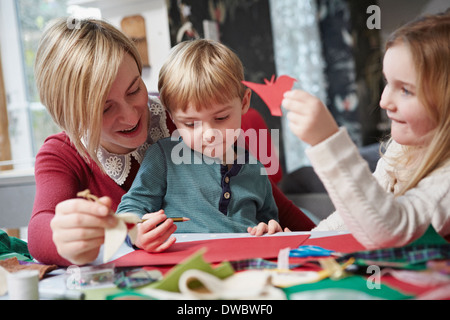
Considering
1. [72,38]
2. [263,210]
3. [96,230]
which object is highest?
[72,38]

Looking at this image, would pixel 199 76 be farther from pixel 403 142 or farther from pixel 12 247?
pixel 12 247

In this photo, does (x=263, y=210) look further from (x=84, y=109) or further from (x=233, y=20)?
(x=233, y=20)

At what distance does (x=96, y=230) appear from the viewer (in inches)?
26.4

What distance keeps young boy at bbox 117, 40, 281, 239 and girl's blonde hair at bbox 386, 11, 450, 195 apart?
353 millimetres

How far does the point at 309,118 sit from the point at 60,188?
0.63 meters

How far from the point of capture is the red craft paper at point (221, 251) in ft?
2.41

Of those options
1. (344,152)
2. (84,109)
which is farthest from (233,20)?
(344,152)

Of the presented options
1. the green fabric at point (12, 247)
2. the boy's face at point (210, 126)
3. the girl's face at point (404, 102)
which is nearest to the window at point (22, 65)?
the green fabric at point (12, 247)

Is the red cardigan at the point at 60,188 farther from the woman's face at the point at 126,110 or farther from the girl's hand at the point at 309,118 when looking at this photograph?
the girl's hand at the point at 309,118

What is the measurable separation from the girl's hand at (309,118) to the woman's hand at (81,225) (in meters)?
0.28

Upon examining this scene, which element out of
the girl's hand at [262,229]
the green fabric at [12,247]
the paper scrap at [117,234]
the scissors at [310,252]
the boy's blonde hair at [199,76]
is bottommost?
the green fabric at [12,247]

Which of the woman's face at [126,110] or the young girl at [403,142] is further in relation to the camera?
the woman's face at [126,110]

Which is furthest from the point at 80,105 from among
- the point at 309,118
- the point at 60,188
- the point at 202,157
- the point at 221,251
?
the point at 309,118
